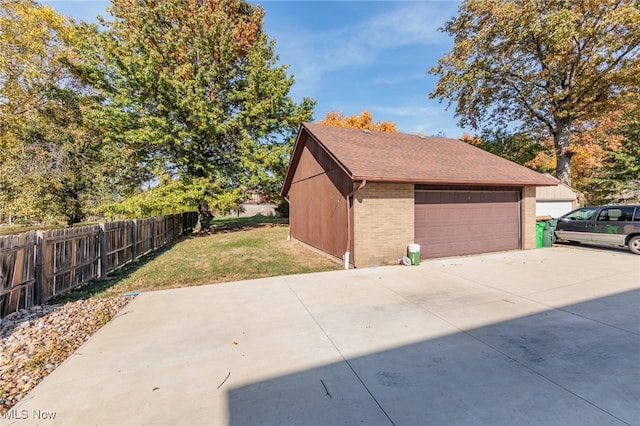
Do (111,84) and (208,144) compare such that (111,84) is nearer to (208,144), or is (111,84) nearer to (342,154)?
(208,144)

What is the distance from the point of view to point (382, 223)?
8.00 meters

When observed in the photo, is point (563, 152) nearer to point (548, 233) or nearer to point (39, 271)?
point (548, 233)

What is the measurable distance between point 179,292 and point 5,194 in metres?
16.5

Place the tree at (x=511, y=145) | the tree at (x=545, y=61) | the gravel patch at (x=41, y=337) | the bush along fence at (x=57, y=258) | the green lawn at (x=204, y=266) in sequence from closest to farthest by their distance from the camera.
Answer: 1. the gravel patch at (x=41, y=337)
2. the bush along fence at (x=57, y=258)
3. the green lawn at (x=204, y=266)
4. the tree at (x=545, y=61)
5. the tree at (x=511, y=145)

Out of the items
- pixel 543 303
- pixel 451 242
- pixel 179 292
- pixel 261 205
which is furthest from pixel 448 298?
pixel 261 205

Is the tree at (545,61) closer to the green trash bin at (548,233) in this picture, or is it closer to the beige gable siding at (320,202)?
the green trash bin at (548,233)

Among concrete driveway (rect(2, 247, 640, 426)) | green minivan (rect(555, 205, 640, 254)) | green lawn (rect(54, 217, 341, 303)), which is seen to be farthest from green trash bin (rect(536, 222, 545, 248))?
green lawn (rect(54, 217, 341, 303))

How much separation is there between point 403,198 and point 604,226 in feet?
26.6

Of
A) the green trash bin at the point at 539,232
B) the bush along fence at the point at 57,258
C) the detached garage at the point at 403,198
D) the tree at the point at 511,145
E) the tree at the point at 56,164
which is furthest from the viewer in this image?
the tree at the point at 511,145

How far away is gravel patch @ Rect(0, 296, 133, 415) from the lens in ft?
9.65

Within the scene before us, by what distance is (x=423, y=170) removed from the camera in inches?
338

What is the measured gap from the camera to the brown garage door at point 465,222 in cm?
882

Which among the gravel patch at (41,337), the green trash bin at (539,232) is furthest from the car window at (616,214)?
the gravel patch at (41,337)

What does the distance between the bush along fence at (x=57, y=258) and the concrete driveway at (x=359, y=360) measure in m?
1.69
